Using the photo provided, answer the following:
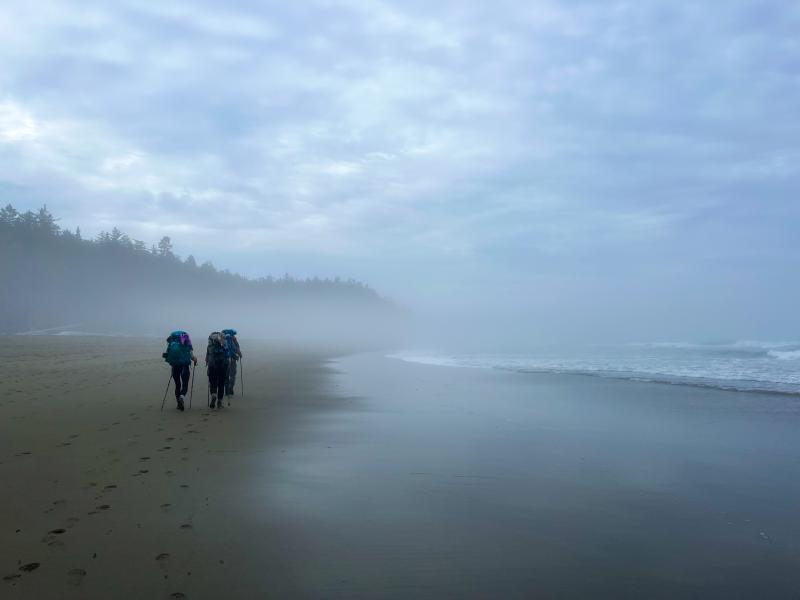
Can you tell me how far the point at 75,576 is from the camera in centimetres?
372

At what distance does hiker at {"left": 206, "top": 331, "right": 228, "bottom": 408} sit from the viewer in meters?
12.1

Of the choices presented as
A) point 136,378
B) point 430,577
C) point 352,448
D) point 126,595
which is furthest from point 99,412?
point 430,577

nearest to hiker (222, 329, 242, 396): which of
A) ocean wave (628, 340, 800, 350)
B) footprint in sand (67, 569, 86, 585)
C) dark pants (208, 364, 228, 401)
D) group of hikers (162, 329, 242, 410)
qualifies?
group of hikers (162, 329, 242, 410)

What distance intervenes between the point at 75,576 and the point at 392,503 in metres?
3.01

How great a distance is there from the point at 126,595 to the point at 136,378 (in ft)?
50.6

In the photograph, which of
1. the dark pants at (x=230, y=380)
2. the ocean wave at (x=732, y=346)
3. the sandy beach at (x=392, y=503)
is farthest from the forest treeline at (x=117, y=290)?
the ocean wave at (x=732, y=346)

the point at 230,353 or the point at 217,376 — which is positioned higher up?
the point at 230,353

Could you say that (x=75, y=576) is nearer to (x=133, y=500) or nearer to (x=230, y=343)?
(x=133, y=500)

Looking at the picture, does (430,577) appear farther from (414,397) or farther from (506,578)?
(414,397)

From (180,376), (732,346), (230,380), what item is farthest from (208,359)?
(732,346)

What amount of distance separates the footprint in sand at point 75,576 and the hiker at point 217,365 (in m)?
8.44

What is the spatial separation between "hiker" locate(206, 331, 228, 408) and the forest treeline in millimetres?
55704

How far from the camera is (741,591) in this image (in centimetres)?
383

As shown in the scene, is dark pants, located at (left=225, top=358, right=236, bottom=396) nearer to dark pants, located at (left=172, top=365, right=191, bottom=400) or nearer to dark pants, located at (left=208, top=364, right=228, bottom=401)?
dark pants, located at (left=208, top=364, right=228, bottom=401)
